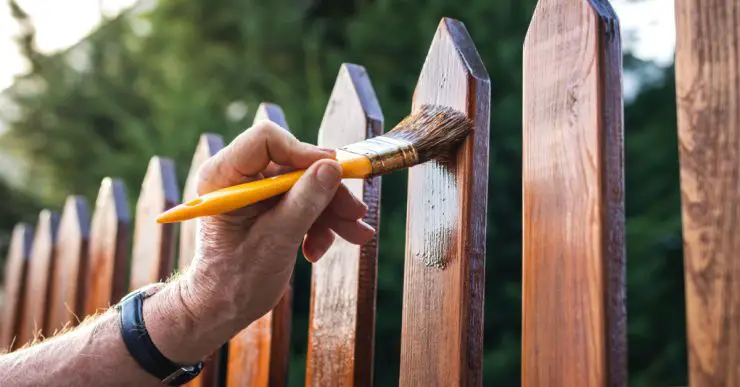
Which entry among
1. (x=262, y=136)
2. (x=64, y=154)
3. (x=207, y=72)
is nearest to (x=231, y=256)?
(x=262, y=136)

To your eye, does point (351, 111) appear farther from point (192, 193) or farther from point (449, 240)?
point (192, 193)

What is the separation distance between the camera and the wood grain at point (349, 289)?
59.4 inches

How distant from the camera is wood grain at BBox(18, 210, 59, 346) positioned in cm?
350

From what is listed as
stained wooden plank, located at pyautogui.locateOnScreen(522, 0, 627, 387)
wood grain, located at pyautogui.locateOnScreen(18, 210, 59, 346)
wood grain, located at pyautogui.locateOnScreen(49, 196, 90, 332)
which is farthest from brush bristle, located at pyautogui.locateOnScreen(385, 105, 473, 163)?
wood grain, located at pyautogui.locateOnScreen(18, 210, 59, 346)

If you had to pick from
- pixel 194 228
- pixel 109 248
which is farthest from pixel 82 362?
pixel 109 248

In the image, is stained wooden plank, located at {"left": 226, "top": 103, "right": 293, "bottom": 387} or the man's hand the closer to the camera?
the man's hand

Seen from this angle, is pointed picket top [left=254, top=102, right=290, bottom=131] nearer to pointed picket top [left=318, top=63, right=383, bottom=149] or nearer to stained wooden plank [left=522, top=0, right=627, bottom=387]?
pointed picket top [left=318, top=63, right=383, bottom=149]

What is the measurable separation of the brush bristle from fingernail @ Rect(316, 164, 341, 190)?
0.58ft

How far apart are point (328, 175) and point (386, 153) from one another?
13 centimetres

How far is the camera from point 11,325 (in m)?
3.92

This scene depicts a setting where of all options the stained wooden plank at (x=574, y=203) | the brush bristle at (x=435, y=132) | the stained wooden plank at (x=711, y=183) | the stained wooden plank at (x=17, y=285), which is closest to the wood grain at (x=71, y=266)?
the stained wooden plank at (x=17, y=285)

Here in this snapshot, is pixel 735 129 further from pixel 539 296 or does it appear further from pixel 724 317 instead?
pixel 539 296

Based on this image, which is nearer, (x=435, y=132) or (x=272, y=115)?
(x=435, y=132)

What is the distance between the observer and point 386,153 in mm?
1149
